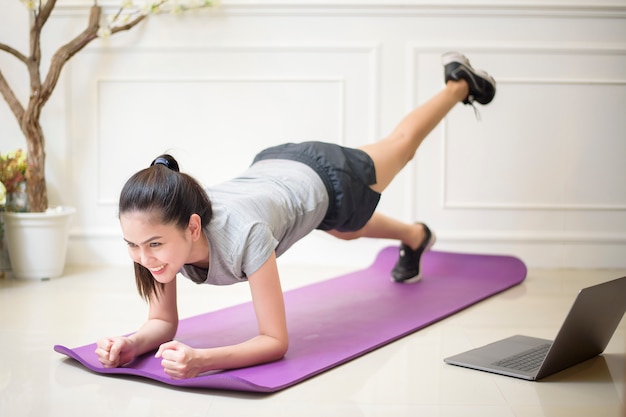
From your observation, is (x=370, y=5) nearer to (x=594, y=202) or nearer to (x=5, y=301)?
(x=594, y=202)

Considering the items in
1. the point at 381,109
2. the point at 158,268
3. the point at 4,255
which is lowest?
the point at 4,255

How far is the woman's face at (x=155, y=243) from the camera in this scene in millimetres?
1624

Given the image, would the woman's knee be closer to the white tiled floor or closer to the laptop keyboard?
the white tiled floor

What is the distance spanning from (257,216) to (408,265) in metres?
1.13

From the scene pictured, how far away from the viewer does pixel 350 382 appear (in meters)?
1.71

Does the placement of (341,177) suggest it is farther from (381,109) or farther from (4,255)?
(4,255)

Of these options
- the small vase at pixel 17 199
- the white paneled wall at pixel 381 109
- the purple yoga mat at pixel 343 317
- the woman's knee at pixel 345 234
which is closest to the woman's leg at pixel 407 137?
the woman's knee at pixel 345 234

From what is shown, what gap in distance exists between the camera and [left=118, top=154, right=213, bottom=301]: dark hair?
163cm

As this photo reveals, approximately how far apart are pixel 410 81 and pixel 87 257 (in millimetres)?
1616

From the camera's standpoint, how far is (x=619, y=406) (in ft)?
5.13

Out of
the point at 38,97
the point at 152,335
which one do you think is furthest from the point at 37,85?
the point at 152,335

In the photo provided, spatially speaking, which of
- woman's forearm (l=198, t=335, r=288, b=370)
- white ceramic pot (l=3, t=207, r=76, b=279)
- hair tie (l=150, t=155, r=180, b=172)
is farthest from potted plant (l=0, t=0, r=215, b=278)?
woman's forearm (l=198, t=335, r=288, b=370)

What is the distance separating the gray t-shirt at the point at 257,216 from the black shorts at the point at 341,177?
4 cm

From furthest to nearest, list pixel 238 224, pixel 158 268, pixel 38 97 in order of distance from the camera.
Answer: pixel 38 97, pixel 238 224, pixel 158 268
